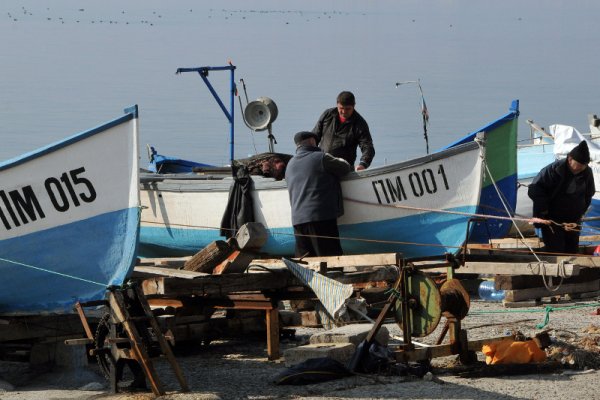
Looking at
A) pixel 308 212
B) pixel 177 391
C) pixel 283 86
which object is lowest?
pixel 177 391

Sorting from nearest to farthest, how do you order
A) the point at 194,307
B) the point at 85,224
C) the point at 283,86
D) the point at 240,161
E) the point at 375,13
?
the point at 85,224 → the point at 194,307 → the point at 240,161 → the point at 283,86 → the point at 375,13

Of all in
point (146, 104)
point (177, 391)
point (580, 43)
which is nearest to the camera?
point (177, 391)

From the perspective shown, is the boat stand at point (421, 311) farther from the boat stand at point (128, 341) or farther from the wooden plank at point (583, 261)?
the wooden plank at point (583, 261)

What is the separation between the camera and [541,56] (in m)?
84.6

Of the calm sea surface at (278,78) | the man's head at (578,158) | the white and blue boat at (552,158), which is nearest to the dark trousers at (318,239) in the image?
the man's head at (578,158)

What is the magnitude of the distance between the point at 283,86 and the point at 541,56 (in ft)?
126

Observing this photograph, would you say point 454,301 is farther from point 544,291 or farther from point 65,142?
point 544,291

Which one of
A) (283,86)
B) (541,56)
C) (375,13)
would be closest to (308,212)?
(283,86)

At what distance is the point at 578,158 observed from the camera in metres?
12.7

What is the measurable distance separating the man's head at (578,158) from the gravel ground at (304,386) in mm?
2211

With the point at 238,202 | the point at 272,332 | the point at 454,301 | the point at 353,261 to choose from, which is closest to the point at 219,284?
the point at 272,332

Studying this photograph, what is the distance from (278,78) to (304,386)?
155 feet

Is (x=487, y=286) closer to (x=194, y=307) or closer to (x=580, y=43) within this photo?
(x=194, y=307)

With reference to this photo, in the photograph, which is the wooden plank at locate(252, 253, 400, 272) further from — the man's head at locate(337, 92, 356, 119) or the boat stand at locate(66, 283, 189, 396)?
the man's head at locate(337, 92, 356, 119)
